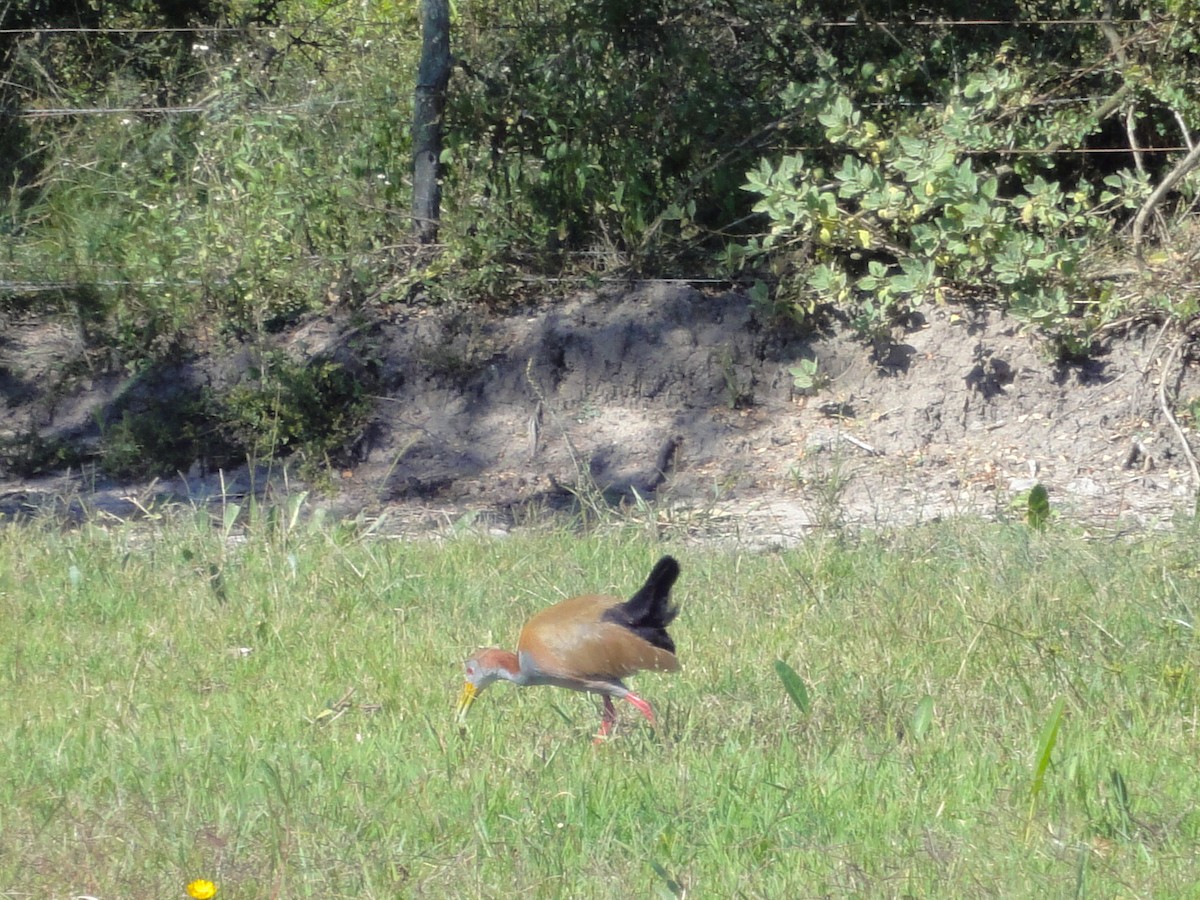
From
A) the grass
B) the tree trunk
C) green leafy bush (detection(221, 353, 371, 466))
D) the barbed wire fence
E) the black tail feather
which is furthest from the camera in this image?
the tree trunk

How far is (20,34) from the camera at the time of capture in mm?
11273

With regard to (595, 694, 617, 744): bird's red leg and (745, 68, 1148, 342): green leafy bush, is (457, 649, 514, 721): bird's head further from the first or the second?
(745, 68, 1148, 342): green leafy bush

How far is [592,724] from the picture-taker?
457 cm

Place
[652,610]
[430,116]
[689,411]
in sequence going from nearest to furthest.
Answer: [652,610]
[689,411]
[430,116]

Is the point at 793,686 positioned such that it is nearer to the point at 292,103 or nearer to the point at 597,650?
the point at 597,650

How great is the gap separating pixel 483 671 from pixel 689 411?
481 centimetres

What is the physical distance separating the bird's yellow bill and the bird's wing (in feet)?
0.83

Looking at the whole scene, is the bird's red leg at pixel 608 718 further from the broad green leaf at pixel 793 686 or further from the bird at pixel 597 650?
the broad green leaf at pixel 793 686

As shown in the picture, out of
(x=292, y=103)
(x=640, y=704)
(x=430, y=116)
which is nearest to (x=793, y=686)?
(x=640, y=704)

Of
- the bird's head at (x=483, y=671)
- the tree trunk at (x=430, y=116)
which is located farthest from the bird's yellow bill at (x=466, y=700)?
the tree trunk at (x=430, y=116)

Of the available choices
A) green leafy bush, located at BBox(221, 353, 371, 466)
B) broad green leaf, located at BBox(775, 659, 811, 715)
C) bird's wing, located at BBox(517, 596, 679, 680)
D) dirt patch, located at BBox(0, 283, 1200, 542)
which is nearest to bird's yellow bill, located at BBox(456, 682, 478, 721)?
bird's wing, located at BBox(517, 596, 679, 680)

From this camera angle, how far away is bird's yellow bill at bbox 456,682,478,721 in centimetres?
439

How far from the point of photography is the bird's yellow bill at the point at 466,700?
4395 mm

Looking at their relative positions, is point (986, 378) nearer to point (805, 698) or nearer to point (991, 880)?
point (805, 698)
